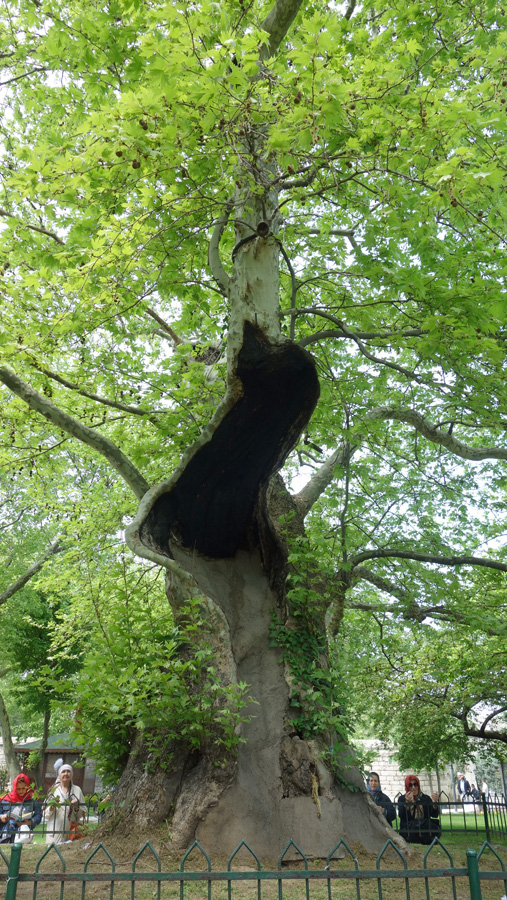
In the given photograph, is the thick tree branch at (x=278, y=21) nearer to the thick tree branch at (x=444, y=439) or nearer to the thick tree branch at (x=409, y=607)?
the thick tree branch at (x=444, y=439)

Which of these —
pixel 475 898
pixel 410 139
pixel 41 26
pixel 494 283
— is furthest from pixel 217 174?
pixel 475 898

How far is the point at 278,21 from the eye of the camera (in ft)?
19.4

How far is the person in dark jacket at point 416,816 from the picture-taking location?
920 centimetres

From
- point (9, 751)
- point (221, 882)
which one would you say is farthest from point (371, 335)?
point (9, 751)

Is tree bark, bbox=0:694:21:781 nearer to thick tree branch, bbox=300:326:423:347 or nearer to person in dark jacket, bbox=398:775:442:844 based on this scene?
person in dark jacket, bbox=398:775:442:844

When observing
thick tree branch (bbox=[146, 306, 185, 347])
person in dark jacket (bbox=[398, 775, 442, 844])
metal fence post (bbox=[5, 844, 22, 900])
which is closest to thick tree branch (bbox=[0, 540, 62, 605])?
thick tree branch (bbox=[146, 306, 185, 347])

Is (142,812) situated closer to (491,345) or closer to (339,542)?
(339,542)

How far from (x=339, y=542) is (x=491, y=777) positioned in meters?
41.4

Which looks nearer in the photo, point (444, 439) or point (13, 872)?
point (13, 872)

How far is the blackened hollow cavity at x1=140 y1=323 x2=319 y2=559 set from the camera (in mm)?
6086

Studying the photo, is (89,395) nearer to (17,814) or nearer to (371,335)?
(371,335)

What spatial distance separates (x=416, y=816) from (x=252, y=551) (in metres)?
5.24

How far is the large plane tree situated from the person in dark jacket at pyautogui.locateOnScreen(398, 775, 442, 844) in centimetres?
296

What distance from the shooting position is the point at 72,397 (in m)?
8.83
